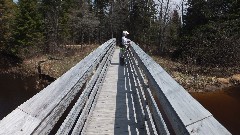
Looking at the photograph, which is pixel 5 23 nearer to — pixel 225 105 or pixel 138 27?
pixel 138 27

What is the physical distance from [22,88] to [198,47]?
14989 mm

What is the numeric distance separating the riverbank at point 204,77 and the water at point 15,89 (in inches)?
410

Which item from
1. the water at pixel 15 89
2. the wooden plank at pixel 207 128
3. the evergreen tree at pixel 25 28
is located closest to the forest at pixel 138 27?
the evergreen tree at pixel 25 28

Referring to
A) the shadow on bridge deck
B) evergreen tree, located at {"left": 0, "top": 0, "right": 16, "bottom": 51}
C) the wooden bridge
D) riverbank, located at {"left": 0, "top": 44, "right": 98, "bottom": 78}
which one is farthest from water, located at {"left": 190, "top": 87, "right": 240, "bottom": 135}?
evergreen tree, located at {"left": 0, "top": 0, "right": 16, "bottom": 51}

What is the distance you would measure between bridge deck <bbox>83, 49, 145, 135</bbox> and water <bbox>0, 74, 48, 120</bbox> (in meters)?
12.5

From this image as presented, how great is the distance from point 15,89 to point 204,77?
14341 millimetres

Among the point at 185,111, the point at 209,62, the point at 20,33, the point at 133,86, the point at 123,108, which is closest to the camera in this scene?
the point at 185,111

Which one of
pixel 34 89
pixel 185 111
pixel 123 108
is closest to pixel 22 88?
pixel 34 89

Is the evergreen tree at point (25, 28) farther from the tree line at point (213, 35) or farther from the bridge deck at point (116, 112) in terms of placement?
the bridge deck at point (116, 112)

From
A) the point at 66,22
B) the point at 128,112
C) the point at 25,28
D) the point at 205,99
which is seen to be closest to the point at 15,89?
the point at 205,99

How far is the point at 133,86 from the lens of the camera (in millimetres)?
10516

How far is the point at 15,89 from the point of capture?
29375 millimetres

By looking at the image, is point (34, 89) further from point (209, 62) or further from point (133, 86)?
point (133, 86)

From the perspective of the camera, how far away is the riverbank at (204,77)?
2500 cm
